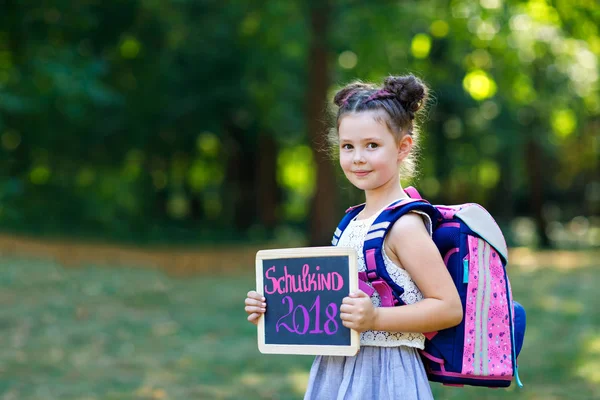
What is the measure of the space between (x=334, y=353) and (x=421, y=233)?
0.47 m

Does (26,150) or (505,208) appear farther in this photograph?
(505,208)

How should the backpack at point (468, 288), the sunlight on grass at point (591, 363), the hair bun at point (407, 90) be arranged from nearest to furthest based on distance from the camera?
the backpack at point (468, 288)
the hair bun at point (407, 90)
the sunlight on grass at point (591, 363)

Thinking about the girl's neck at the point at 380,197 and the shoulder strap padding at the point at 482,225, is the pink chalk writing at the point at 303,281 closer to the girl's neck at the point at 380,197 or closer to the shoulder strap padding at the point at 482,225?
the girl's neck at the point at 380,197

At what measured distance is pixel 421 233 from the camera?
8.04 feet

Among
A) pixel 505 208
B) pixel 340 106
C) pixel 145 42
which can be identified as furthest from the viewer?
pixel 505 208

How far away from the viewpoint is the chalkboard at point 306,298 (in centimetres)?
246

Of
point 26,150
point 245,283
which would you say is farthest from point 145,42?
point 245,283

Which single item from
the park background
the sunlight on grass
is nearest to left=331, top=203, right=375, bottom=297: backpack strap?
the park background

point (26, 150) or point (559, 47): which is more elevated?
point (26, 150)

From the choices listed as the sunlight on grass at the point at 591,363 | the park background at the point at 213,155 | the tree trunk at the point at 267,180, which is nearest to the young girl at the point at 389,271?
the park background at the point at 213,155

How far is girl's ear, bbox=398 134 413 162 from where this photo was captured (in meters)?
2.63

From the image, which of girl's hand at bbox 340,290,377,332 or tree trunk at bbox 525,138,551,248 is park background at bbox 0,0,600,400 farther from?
girl's hand at bbox 340,290,377,332

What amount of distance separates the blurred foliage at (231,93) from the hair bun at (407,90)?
231 inches

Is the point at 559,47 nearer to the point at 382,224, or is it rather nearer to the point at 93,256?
the point at 93,256
